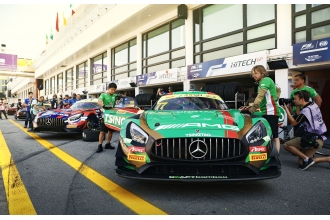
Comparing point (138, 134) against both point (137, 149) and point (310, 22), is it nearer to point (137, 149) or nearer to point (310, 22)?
point (137, 149)

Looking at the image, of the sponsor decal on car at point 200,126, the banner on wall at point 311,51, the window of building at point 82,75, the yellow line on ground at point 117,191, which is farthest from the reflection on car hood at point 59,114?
the window of building at point 82,75

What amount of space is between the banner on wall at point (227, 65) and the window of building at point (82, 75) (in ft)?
52.5

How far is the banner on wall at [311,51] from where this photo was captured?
7638 mm

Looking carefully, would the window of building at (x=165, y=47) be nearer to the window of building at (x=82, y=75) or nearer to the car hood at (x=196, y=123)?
the car hood at (x=196, y=123)

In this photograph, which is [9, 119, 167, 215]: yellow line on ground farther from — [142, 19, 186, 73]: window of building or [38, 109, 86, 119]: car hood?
[142, 19, 186, 73]: window of building

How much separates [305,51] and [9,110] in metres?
26.7

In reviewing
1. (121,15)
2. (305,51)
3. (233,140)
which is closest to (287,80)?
(305,51)

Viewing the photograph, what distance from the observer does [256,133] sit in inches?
120

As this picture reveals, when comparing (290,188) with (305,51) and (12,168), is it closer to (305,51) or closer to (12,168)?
(12,168)

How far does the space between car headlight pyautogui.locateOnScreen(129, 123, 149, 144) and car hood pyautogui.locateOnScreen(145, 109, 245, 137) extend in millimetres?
118

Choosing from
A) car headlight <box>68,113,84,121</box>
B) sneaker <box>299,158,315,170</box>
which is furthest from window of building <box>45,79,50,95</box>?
sneaker <box>299,158,315,170</box>

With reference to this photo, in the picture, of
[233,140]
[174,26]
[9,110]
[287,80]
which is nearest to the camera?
[233,140]

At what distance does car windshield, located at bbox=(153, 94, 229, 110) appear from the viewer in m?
4.41
